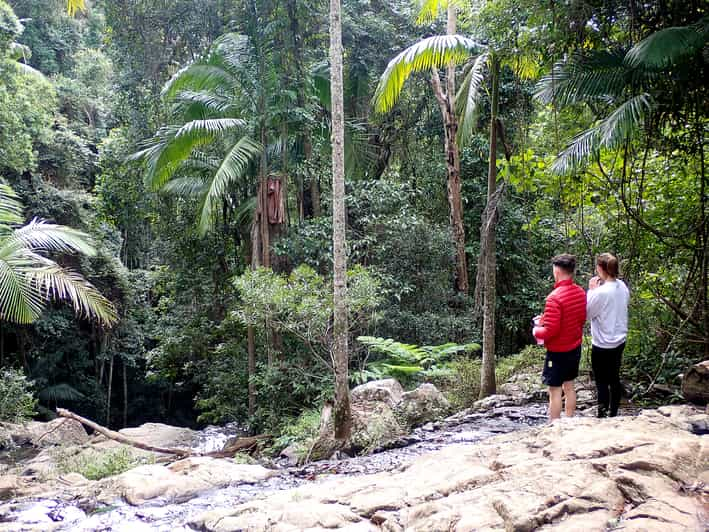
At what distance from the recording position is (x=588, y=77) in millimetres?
6957

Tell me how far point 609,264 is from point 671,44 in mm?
2380

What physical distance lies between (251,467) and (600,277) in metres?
4.86

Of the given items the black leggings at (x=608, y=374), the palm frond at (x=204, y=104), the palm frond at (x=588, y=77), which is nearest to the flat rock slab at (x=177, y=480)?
the black leggings at (x=608, y=374)

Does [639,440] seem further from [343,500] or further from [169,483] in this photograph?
[169,483]

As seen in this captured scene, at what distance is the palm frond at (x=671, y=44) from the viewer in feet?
19.3

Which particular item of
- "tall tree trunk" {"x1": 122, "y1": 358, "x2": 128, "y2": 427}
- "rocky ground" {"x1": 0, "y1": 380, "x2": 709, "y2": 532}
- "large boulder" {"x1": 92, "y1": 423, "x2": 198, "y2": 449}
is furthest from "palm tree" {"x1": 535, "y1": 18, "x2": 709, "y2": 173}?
"tall tree trunk" {"x1": 122, "y1": 358, "x2": 128, "y2": 427}

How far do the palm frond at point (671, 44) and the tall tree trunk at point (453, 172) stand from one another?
9.21 m

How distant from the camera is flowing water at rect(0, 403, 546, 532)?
19.5 ft

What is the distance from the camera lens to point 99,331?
2039 centimetres

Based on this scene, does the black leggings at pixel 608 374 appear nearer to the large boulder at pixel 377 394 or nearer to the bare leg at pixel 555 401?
the bare leg at pixel 555 401

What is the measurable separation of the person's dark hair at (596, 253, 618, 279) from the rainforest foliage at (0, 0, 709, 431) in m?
1.58

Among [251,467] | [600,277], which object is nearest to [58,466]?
[251,467]

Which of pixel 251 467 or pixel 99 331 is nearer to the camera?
pixel 251 467

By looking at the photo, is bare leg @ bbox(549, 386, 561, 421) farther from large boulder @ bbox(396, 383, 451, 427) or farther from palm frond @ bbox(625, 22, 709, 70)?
palm frond @ bbox(625, 22, 709, 70)
